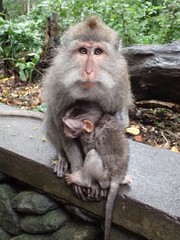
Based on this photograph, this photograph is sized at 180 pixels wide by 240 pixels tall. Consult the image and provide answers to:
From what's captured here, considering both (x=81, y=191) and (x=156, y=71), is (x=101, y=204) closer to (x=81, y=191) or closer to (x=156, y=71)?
(x=81, y=191)

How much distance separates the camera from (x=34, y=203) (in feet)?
9.07

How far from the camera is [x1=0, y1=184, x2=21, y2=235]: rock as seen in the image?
294 cm

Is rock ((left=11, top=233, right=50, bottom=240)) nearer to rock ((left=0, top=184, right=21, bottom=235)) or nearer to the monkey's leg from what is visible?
rock ((left=0, top=184, right=21, bottom=235))

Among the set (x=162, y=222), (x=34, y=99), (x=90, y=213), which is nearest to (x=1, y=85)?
(x=34, y=99)

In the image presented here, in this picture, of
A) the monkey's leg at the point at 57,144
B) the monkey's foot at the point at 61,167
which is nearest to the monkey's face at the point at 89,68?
the monkey's leg at the point at 57,144

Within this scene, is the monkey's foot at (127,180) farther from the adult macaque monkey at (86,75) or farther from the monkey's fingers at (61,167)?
the monkey's fingers at (61,167)

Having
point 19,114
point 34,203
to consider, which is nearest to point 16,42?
point 19,114

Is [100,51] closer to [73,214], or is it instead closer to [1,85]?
[73,214]

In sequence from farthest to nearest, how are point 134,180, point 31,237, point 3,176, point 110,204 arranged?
1. point 3,176
2. point 31,237
3. point 134,180
4. point 110,204

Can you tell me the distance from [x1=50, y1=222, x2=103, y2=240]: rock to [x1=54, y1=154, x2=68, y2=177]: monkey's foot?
0.36 metres

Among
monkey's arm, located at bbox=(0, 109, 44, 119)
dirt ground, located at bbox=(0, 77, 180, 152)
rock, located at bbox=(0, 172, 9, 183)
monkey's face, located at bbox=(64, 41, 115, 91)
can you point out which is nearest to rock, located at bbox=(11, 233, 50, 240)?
rock, located at bbox=(0, 172, 9, 183)

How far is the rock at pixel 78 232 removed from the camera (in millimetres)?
2570

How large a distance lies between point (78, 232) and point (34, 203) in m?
0.39

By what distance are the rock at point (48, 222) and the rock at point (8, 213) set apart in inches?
6.7
